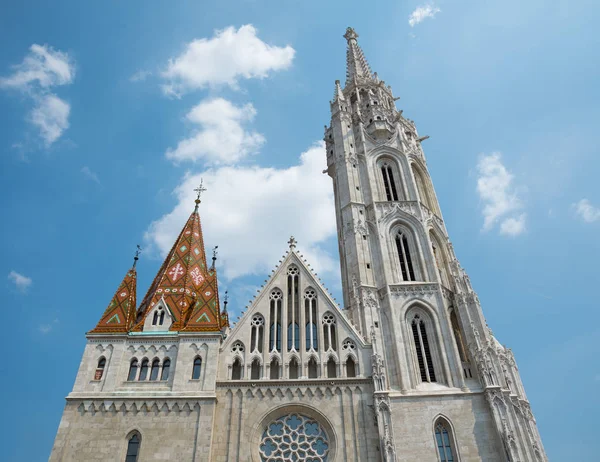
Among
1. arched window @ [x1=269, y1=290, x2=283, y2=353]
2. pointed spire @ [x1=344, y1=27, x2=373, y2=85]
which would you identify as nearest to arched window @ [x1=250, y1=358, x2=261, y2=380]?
arched window @ [x1=269, y1=290, x2=283, y2=353]

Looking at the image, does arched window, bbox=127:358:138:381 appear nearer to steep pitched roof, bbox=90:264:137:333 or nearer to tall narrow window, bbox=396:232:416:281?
steep pitched roof, bbox=90:264:137:333

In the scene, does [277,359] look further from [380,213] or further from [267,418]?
[380,213]

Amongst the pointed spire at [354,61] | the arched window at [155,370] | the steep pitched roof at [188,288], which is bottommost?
the arched window at [155,370]

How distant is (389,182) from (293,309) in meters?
12.5

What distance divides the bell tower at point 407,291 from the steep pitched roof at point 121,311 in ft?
39.1

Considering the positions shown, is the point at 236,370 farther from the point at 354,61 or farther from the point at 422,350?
the point at 354,61

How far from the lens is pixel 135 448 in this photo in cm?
1988

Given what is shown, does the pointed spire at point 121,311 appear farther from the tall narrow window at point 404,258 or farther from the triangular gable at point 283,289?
the tall narrow window at point 404,258

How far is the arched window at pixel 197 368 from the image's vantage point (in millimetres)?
21938

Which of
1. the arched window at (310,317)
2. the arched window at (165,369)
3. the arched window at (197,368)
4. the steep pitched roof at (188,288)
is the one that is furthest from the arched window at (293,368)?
the arched window at (165,369)

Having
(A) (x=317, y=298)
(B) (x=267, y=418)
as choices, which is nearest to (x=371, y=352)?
(A) (x=317, y=298)

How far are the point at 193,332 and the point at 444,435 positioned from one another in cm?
1283

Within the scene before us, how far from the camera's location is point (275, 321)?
958 inches

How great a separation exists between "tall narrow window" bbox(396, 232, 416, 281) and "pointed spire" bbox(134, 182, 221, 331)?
11164 millimetres
